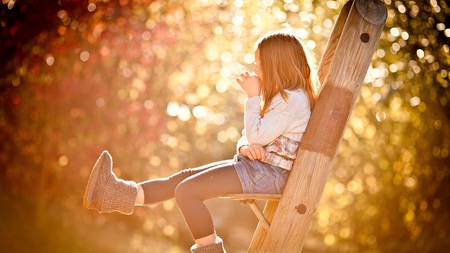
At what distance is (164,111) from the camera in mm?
7746

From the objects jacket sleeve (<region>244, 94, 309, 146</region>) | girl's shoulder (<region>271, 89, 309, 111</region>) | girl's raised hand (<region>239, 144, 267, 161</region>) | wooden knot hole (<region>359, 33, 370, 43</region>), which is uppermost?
wooden knot hole (<region>359, 33, 370, 43</region>)

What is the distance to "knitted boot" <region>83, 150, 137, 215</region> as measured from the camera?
276 cm

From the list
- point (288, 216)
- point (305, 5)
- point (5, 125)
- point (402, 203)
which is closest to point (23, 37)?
point (5, 125)

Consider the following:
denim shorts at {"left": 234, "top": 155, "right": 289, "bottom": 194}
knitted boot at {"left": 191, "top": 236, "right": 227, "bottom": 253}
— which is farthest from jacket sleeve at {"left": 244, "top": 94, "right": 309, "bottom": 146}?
knitted boot at {"left": 191, "top": 236, "right": 227, "bottom": 253}

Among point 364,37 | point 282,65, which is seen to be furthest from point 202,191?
point 364,37

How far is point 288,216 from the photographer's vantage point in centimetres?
278

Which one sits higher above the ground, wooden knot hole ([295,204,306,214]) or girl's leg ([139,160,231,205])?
wooden knot hole ([295,204,306,214])

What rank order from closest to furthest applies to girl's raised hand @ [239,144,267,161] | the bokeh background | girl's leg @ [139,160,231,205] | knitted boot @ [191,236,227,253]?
knitted boot @ [191,236,227,253] → girl's raised hand @ [239,144,267,161] → girl's leg @ [139,160,231,205] → the bokeh background

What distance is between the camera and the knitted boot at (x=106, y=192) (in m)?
2.76

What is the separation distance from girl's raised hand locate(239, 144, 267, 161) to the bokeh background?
3.24 meters

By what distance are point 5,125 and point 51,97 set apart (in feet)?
2.11

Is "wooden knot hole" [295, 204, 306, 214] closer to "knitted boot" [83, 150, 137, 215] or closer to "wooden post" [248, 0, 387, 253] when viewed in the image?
"wooden post" [248, 0, 387, 253]

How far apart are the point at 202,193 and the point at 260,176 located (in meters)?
0.29

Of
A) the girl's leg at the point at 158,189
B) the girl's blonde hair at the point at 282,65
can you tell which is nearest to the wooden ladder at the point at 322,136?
the girl's blonde hair at the point at 282,65
